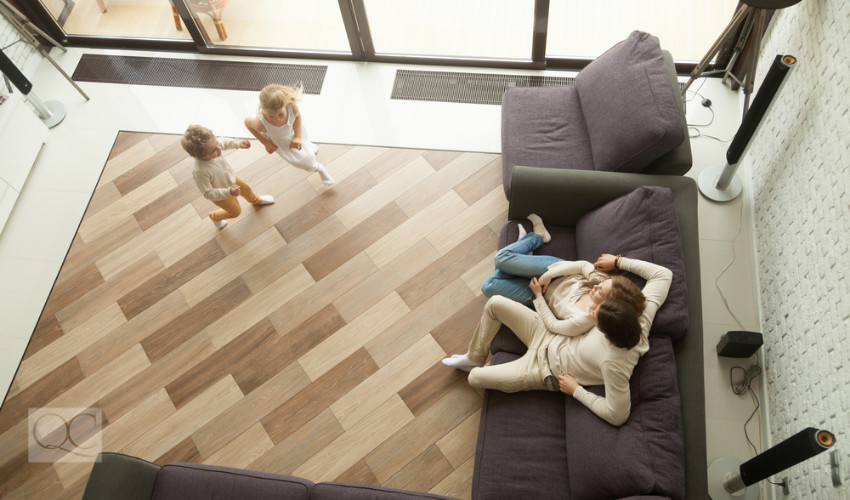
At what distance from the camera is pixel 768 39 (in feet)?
10.9

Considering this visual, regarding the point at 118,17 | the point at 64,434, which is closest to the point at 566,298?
the point at 64,434

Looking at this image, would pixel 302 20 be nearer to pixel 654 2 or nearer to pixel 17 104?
pixel 17 104

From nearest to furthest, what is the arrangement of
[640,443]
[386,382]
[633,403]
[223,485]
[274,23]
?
[640,443]
[633,403]
[223,485]
[386,382]
[274,23]

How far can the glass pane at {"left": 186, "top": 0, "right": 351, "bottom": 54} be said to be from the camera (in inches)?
160

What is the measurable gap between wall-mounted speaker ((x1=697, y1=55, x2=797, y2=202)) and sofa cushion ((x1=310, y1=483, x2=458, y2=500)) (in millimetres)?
2293

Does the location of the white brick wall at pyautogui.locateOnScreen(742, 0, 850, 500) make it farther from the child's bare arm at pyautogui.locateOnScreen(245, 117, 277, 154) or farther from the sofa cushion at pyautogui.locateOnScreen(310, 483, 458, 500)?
the child's bare arm at pyautogui.locateOnScreen(245, 117, 277, 154)

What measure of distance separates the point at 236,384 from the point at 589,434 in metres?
1.88

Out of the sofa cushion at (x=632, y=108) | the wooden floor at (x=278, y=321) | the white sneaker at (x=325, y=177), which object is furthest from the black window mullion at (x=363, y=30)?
the sofa cushion at (x=632, y=108)

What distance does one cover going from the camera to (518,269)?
285 centimetres

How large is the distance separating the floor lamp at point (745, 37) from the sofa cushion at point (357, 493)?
2.66m

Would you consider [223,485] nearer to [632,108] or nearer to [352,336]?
[352,336]

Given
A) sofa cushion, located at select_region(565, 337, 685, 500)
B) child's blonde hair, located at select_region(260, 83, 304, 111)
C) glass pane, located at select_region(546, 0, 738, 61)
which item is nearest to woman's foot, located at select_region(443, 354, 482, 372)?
sofa cushion, located at select_region(565, 337, 685, 500)

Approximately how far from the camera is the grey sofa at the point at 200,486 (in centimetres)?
244

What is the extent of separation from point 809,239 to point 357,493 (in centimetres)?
224
